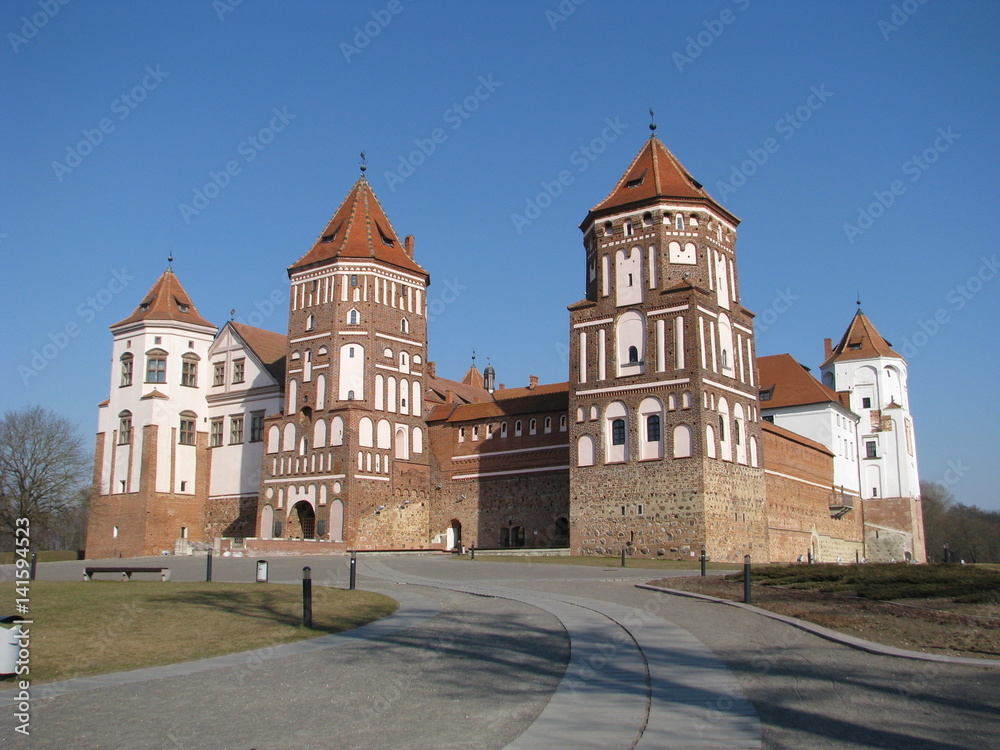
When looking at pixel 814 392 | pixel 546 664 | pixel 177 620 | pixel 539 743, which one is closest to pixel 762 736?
pixel 539 743

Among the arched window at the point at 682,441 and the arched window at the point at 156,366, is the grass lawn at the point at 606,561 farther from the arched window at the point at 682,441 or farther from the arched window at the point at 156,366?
the arched window at the point at 156,366

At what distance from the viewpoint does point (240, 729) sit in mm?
8734

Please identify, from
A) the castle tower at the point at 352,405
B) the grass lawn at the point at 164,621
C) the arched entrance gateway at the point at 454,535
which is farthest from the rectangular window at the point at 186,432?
the grass lawn at the point at 164,621

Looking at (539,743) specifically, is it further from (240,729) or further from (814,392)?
(814,392)

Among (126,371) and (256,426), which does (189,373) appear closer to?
(126,371)

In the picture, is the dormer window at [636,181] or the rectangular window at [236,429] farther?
the rectangular window at [236,429]

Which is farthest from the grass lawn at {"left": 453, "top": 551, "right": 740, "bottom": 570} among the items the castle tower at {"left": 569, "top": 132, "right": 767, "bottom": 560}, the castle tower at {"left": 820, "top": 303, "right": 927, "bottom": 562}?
the castle tower at {"left": 820, "top": 303, "right": 927, "bottom": 562}

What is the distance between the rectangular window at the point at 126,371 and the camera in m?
53.2

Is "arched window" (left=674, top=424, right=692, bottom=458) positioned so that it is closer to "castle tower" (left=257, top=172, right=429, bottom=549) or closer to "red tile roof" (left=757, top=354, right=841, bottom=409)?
"castle tower" (left=257, top=172, right=429, bottom=549)

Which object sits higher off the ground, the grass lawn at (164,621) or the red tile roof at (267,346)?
the red tile roof at (267,346)

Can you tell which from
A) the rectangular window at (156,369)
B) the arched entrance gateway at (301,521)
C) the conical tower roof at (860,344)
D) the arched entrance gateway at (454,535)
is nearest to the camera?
the arched entrance gateway at (301,521)

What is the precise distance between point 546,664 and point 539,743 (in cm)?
376

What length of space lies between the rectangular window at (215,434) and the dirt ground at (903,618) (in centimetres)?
4025

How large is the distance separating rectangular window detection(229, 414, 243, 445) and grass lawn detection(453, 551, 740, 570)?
56.7 feet
